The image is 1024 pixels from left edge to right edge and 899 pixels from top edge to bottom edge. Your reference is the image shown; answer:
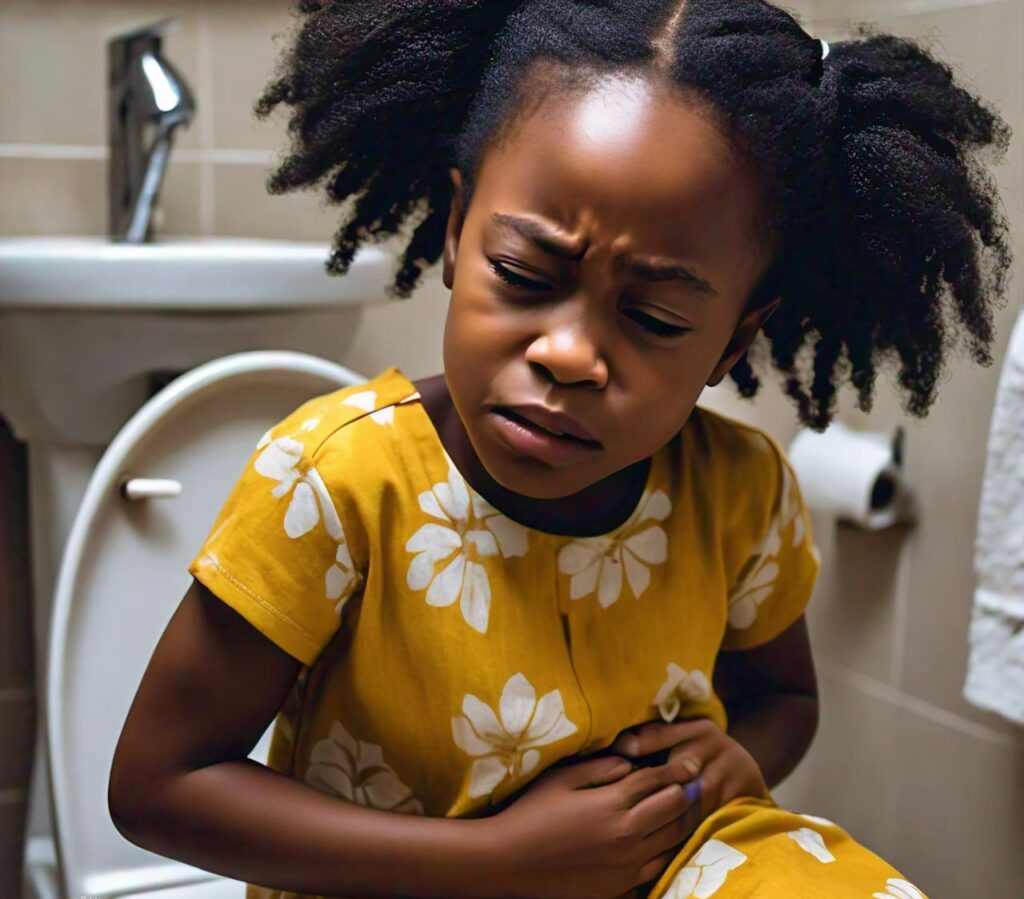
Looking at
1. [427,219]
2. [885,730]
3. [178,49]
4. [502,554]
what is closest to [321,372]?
Result: [427,219]

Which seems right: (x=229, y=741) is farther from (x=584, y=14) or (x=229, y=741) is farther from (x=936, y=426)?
(x=936, y=426)

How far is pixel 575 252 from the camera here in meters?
0.60

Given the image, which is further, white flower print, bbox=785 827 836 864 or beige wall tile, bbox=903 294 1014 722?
beige wall tile, bbox=903 294 1014 722

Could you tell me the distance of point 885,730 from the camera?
128 cm

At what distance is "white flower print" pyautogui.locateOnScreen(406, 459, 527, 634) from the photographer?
0.70m

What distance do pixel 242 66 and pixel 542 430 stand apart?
0.86 meters

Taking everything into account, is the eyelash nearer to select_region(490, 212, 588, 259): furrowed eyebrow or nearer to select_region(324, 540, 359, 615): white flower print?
select_region(490, 212, 588, 259): furrowed eyebrow

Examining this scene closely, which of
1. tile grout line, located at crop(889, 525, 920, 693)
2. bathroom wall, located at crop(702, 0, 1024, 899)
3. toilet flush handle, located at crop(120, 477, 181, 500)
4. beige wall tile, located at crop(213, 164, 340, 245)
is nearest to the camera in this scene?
toilet flush handle, located at crop(120, 477, 181, 500)

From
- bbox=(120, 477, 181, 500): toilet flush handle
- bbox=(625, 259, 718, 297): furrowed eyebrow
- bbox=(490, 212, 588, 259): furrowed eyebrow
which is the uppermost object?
bbox=(490, 212, 588, 259): furrowed eyebrow


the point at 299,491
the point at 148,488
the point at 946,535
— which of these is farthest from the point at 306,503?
the point at 946,535

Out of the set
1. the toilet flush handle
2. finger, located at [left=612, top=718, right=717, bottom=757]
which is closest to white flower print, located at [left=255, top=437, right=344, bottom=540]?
finger, located at [left=612, top=718, right=717, bottom=757]

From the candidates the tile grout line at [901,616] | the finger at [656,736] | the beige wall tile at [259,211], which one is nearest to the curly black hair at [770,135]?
the finger at [656,736]

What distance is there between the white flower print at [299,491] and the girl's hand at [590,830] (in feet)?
0.61

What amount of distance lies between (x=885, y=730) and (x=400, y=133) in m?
0.84
